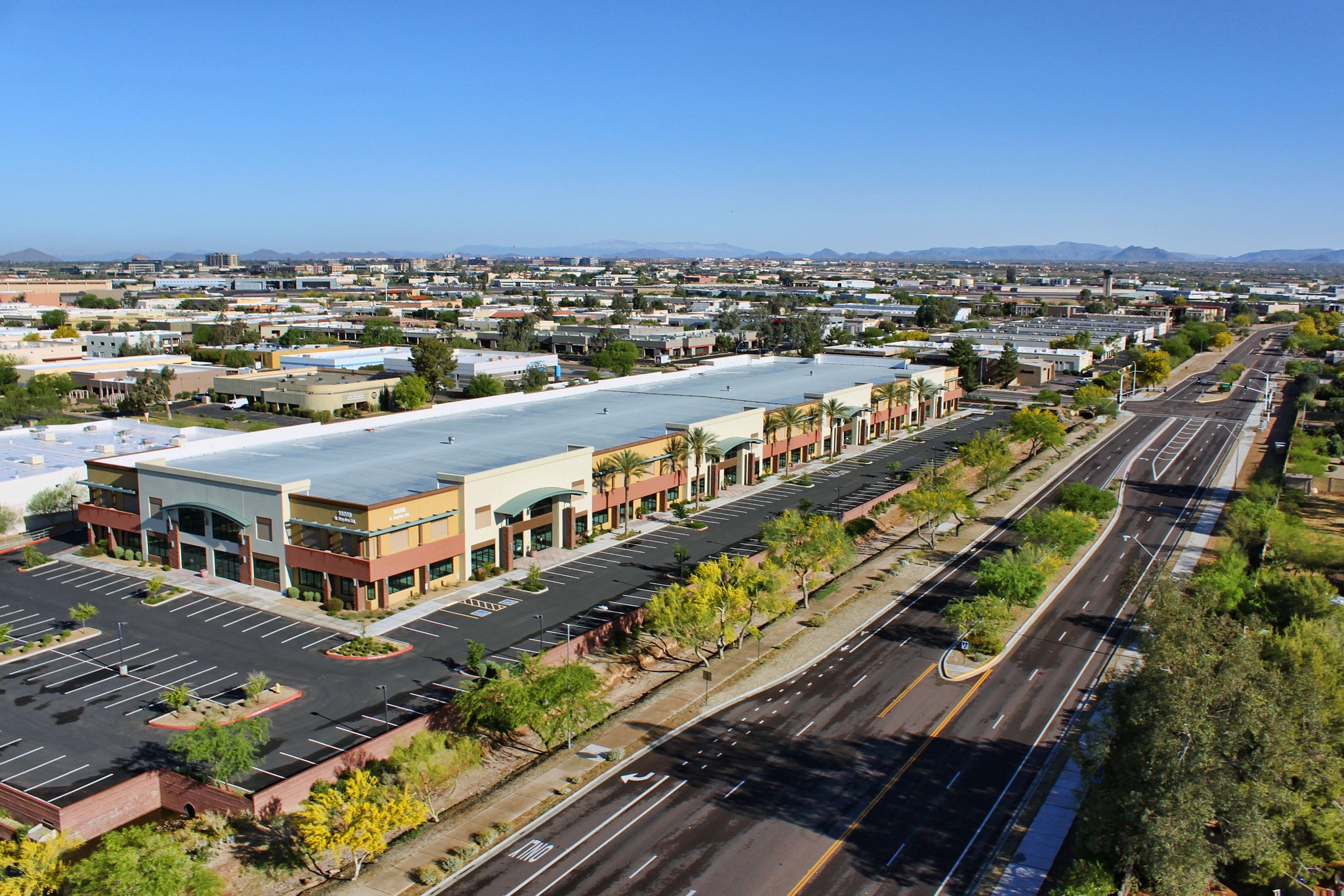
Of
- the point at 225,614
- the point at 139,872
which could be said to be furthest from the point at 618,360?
the point at 139,872

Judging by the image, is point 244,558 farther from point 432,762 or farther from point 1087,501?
point 1087,501

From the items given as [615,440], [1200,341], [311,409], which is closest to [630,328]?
[311,409]

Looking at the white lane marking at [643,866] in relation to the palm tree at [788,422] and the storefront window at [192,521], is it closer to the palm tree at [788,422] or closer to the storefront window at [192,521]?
the storefront window at [192,521]

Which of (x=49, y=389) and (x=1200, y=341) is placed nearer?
(x=49, y=389)

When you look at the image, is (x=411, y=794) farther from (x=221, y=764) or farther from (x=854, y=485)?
(x=854, y=485)

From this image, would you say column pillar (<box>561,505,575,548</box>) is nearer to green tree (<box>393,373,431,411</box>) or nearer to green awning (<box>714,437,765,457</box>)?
green awning (<box>714,437,765,457</box>)
